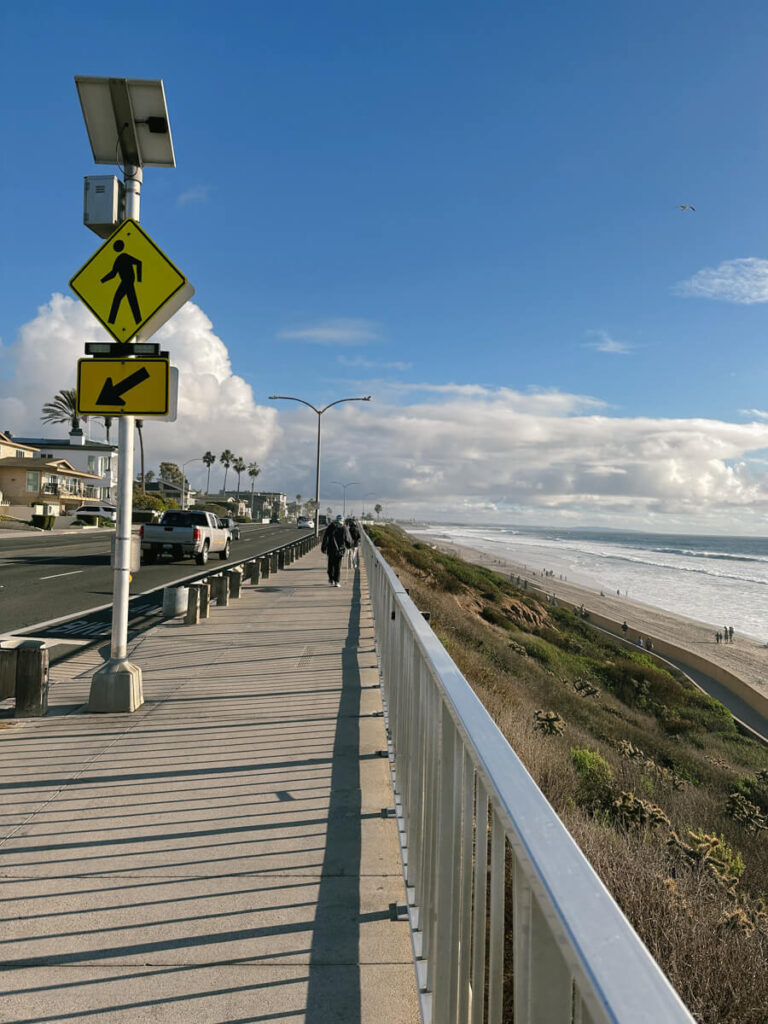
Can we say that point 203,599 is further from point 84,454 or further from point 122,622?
point 84,454

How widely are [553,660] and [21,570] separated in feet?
48.5

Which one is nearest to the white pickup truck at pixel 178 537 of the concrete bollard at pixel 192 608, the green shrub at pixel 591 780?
the concrete bollard at pixel 192 608

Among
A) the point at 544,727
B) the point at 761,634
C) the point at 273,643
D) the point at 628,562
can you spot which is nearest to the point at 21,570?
the point at 273,643

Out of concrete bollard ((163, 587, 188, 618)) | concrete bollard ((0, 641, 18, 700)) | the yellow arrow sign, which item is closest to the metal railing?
the yellow arrow sign

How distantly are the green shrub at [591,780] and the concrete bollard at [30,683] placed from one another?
4434 millimetres

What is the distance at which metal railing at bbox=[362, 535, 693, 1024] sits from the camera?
100 cm

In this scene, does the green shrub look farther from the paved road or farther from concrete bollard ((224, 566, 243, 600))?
the paved road

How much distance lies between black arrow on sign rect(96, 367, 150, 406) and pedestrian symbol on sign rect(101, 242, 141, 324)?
44 cm

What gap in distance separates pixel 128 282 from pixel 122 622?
2.75m

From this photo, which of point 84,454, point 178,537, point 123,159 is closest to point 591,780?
point 123,159

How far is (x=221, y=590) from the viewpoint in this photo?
13.7 m

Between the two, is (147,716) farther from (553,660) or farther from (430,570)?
(430,570)

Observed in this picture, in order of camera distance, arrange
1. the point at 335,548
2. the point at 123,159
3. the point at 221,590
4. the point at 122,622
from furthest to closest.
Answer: the point at 335,548
the point at 221,590
the point at 123,159
the point at 122,622

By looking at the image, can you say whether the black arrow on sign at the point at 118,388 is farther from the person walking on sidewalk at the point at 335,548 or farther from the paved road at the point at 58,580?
the person walking on sidewalk at the point at 335,548
